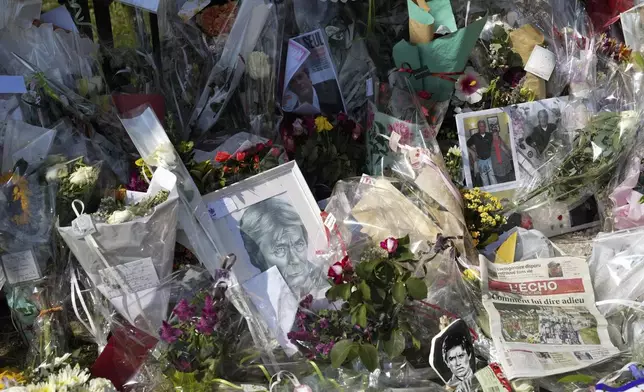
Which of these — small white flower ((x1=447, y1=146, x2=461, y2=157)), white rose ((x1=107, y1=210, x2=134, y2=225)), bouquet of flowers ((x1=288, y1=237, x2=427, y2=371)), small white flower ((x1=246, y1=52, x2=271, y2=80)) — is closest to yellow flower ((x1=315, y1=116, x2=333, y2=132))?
small white flower ((x1=246, y1=52, x2=271, y2=80))

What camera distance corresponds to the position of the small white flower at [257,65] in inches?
101

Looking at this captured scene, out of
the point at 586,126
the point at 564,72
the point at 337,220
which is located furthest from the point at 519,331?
the point at 564,72

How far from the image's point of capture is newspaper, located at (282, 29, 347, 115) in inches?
108

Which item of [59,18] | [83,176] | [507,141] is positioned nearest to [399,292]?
[83,176]

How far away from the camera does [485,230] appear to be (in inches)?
101

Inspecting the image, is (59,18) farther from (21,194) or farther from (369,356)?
(369,356)

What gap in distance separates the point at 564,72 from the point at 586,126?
0.32m

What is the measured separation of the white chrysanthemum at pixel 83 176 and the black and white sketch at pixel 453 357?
125cm

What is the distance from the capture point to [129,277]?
2045mm

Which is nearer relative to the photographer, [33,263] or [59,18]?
[33,263]

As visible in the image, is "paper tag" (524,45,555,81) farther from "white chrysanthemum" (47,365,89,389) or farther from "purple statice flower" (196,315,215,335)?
"white chrysanthemum" (47,365,89,389)

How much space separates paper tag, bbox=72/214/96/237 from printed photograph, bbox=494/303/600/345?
1.38 metres

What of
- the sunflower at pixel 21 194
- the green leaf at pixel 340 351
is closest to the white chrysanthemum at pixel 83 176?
the sunflower at pixel 21 194

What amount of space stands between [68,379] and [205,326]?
40 centimetres
